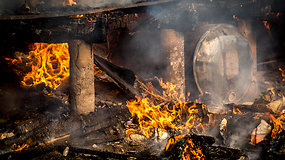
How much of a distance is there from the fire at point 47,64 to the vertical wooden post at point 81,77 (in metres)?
1.19

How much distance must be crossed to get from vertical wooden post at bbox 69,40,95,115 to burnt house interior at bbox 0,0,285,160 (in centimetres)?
2

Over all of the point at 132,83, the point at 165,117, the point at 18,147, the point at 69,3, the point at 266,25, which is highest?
the point at 266,25

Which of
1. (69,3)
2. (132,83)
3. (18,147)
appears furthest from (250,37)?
(18,147)

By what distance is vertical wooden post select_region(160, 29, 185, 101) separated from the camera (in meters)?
7.05

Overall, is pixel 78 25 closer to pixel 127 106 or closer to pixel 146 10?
pixel 146 10

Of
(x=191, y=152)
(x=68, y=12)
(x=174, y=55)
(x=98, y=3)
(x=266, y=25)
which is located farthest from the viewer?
(x=266, y=25)

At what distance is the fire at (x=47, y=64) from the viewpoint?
585cm

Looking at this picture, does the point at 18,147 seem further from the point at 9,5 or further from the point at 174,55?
the point at 174,55

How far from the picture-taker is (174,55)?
7.18 m

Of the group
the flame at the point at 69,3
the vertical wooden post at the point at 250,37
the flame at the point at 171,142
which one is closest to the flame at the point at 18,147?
the flame at the point at 171,142

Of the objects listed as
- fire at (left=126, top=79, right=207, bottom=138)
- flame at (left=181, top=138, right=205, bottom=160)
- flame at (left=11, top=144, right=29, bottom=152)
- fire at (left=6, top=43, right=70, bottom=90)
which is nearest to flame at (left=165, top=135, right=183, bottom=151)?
flame at (left=181, top=138, right=205, bottom=160)

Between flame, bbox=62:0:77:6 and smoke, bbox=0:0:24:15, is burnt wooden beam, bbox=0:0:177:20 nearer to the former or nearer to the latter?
flame, bbox=62:0:77:6

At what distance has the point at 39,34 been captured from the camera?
14.0 feet

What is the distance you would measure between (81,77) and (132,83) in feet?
5.90
